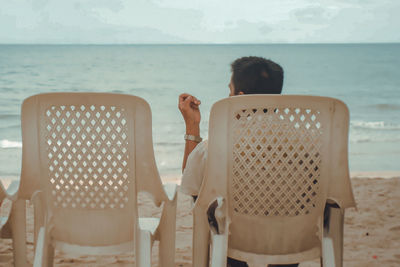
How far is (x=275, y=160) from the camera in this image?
5.21 ft

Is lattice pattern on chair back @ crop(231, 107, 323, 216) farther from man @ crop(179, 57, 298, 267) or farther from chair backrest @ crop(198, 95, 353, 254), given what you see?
man @ crop(179, 57, 298, 267)

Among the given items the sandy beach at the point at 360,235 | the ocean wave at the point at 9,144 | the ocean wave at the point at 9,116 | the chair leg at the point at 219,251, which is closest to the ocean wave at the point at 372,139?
the sandy beach at the point at 360,235

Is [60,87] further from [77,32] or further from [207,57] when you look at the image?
[77,32]

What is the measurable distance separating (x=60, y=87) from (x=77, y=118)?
22480 millimetres

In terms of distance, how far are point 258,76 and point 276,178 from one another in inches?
20.8

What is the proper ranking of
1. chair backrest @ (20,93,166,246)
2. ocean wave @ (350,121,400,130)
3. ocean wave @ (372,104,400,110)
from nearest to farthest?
chair backrest @ (20,93,166,246), ocean wave @ (350,121,400,130), ocean wave @ (372,104,400,110)

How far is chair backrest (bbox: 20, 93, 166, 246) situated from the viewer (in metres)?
1.65

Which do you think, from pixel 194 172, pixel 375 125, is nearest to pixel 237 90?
pixel 194 172

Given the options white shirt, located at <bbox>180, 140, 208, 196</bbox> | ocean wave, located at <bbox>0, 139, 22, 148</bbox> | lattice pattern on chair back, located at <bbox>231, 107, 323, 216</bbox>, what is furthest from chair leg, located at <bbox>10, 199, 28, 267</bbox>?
ocean wave, located at <bbox>0, 139, 22, 148</bbox>

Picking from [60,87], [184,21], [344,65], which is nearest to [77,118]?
[60,87]

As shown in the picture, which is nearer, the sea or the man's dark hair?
the man's dark hair

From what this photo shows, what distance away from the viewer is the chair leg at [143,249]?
5.68 feet

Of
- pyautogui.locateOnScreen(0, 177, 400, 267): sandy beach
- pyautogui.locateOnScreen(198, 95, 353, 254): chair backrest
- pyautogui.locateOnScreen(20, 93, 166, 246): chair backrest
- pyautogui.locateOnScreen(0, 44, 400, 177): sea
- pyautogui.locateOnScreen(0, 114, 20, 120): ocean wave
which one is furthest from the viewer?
pyautogui.locateOnScreen(0, 114, 20, 120): ocean wave

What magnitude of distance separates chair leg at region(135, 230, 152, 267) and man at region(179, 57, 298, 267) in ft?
0.81
